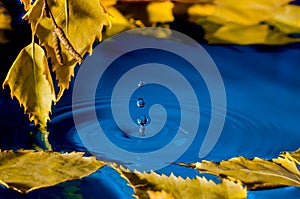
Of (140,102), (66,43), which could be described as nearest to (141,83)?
(140,102)

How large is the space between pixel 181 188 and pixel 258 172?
79 mm

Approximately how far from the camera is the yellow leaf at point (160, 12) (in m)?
0.81

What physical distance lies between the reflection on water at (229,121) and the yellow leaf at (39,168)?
0.07ft

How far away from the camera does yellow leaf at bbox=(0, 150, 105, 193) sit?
1.09 ft

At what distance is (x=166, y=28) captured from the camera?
0.77 m

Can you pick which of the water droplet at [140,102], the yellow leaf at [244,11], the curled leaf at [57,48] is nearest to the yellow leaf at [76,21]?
the curled leaf at [57,48]

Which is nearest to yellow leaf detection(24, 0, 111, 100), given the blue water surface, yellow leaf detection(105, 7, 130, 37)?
the blue water surface

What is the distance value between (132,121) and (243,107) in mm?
127

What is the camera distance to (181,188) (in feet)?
1.00

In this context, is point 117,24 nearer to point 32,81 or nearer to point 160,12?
point 160,12

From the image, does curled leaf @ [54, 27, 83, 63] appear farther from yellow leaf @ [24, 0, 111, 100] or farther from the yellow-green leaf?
the yellow-green leaf

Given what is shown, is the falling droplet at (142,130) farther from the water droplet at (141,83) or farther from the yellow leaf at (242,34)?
the yellow leaf at (242,34)

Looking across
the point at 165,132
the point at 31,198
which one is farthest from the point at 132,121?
the point at 31,198

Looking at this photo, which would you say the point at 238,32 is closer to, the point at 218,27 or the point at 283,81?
the point at 218,27
